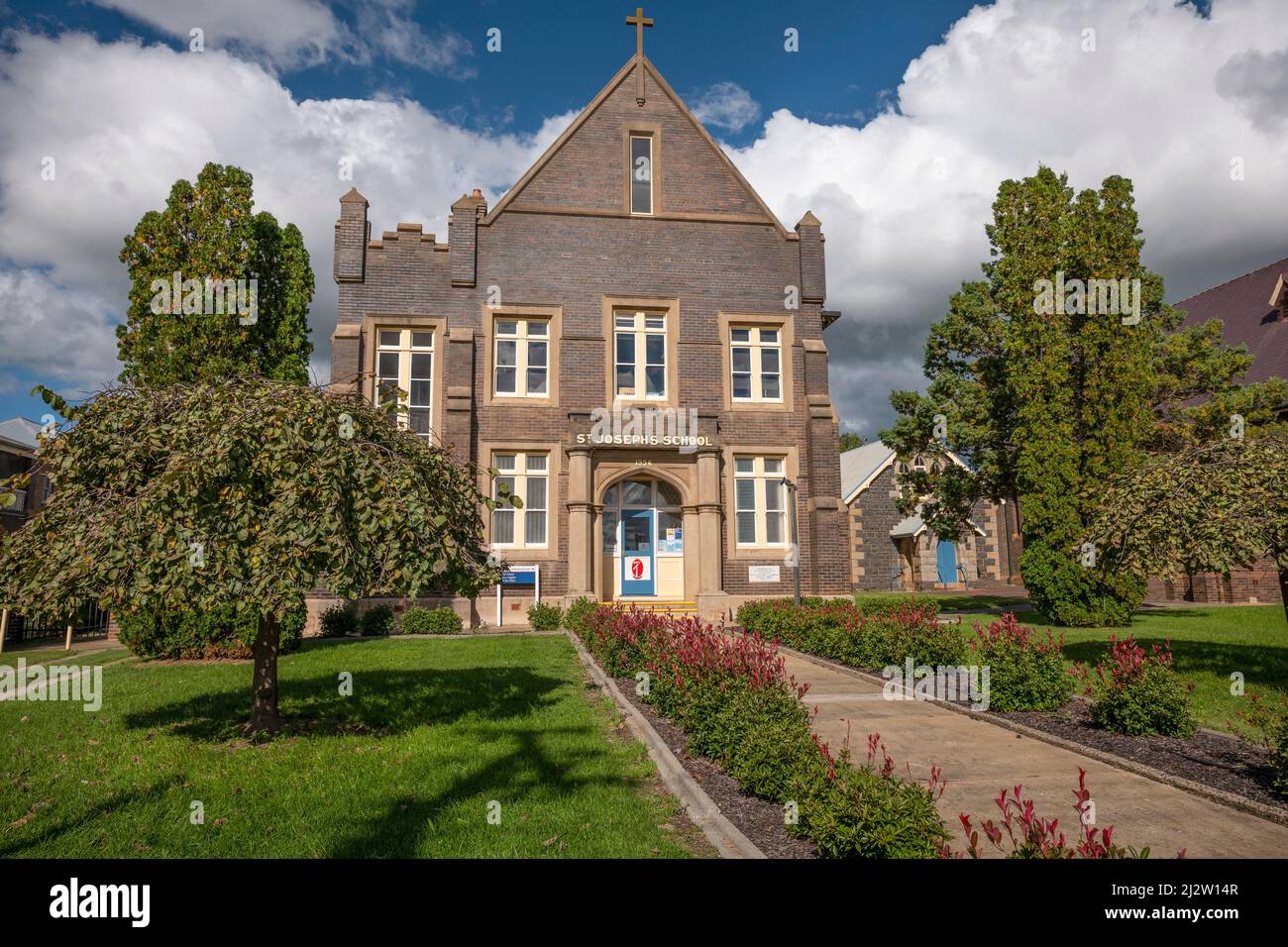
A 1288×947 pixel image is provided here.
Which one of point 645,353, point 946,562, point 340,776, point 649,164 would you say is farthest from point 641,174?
point 946,562

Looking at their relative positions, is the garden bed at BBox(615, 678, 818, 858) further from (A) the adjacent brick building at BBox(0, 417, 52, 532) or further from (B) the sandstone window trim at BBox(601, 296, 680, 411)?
(A) the adjacent brick building at BBox(0, 417, 52, 532)

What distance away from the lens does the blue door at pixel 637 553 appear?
2034 cm

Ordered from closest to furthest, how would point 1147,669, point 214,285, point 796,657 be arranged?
point 1147,669, point 796,657, point 214,285

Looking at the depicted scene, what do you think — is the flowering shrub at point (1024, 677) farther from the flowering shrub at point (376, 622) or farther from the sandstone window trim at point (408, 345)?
the sandstone window trim at point (408, 345)

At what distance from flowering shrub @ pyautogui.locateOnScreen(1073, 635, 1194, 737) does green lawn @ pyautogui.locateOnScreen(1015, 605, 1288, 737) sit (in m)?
0.61

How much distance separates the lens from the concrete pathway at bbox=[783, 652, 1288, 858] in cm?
490

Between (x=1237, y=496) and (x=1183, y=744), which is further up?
(x=1237, y=496)

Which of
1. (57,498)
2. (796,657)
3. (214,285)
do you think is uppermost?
(214,285)
